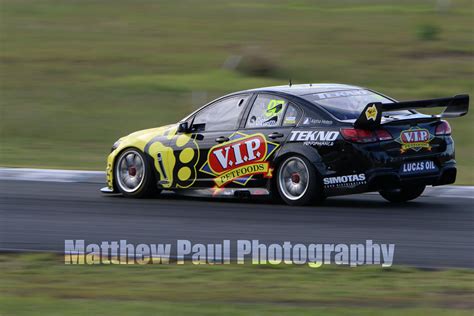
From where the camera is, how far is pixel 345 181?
11266 mm

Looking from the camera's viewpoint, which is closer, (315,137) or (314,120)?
(315,137)

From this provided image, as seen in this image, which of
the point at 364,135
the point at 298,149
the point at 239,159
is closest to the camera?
the point at 364,135

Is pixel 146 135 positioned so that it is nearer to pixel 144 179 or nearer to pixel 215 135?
pixel 144 179

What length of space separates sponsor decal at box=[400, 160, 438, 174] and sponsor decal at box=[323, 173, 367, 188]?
0.48m

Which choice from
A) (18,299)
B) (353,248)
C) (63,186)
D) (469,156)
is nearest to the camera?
(18,299)

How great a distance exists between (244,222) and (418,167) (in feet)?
6.96

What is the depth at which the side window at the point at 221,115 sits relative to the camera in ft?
40.4

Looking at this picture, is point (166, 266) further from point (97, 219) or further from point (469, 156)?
point (469, 156)

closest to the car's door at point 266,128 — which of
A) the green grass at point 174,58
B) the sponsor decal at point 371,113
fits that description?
the sponsor decal at point 371,113

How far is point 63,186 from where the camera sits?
47.0 feet

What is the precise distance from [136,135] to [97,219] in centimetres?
212

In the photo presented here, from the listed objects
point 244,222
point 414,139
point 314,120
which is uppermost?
point 314,120

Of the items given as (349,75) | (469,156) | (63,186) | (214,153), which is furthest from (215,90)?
(214,153)

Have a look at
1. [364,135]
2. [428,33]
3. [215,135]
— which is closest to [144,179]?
[215,135]
